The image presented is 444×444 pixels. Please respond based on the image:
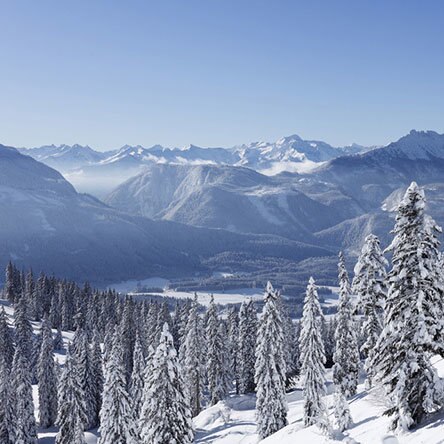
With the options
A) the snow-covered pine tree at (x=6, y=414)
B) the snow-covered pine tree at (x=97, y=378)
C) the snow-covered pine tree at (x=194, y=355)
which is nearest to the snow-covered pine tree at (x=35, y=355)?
the snow-covered pine tree at (x=97, y=378)

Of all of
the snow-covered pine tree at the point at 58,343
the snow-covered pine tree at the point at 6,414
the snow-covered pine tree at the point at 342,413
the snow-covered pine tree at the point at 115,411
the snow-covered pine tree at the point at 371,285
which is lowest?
the snow-covered pine tree at the point at 58,343

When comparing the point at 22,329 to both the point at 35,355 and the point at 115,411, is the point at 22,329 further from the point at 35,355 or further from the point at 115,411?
the point at 115,411

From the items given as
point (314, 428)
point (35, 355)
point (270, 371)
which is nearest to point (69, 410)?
point (270, 371)

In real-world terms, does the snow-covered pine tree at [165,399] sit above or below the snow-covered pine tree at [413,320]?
below

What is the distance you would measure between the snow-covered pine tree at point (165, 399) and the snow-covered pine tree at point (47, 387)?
170 ft

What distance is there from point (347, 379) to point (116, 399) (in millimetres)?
23739

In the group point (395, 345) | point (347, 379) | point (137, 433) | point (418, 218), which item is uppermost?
point (418, 218)

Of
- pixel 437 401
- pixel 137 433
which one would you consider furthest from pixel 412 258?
pixel 137 433

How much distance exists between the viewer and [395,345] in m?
26.4

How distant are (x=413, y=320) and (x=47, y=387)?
2965 inches

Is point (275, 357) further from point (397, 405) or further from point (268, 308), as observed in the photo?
point (397, 405)

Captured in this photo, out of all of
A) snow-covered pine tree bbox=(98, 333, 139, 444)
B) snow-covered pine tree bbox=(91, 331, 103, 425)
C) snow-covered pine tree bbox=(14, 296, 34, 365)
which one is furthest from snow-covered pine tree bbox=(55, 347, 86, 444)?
snow-covered pine tree bbox=(14, 296, 34, 365)

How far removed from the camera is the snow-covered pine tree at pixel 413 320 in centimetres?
2531

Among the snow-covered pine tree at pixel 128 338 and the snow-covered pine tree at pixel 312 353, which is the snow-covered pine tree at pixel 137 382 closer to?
the snow-covered pine tree at pixel 312 353
